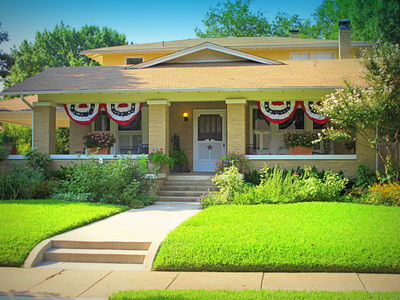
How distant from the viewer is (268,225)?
28.3 ft

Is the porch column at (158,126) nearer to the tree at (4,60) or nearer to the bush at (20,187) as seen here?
the bush at (20,187)

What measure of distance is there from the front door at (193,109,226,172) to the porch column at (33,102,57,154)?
5.65m

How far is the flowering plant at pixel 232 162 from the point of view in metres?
14.4

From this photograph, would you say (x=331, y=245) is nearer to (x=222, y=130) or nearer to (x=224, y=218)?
(x=224, y=218)

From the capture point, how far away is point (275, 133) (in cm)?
1700

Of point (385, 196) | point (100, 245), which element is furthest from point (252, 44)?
point (100, 245)

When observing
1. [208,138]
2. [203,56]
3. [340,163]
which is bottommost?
[340,163]

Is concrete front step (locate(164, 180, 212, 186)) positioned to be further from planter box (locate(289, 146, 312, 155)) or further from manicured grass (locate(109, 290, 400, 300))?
manicured grass (locate(109, 290, 400, 300))

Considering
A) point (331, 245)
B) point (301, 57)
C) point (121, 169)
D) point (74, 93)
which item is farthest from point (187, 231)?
point (301, 57)

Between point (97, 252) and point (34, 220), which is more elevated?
point (34, 220)

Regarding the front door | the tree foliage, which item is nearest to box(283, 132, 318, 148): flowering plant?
the front door

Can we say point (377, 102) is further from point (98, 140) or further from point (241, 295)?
point (98, 140)

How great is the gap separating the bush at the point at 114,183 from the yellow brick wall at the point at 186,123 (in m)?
3.98

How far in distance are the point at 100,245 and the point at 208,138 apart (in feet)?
33.8
